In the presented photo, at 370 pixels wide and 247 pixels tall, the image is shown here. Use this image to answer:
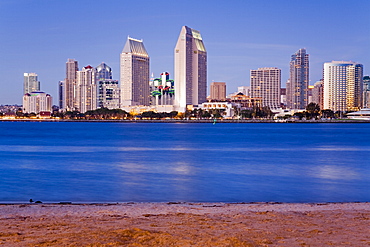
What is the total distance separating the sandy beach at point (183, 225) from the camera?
10539 mm

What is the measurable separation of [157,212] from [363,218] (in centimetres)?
618

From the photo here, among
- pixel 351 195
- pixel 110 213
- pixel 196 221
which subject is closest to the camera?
pixel 196 221

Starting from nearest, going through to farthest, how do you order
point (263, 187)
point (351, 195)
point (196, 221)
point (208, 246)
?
1. point (208, 246)
2. point (196, 221)
3. point (351, 195)
4. point (263, 187)

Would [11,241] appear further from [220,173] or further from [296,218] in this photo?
[220,173]

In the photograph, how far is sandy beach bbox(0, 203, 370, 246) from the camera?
10.5 metres

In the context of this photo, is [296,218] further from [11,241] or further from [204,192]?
[204,192]

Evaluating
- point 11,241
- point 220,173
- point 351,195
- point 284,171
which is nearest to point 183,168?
point 220,173

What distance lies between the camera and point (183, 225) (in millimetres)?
12391

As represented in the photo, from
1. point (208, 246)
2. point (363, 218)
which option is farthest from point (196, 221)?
point (363, 218)

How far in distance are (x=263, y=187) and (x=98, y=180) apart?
10.1 meters

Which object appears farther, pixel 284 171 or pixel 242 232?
pixel 284 171

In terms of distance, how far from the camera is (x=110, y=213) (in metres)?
14.9

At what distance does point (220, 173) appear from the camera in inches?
1330

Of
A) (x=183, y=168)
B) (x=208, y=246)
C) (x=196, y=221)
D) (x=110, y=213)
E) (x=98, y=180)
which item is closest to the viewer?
(x=208, y=246)
